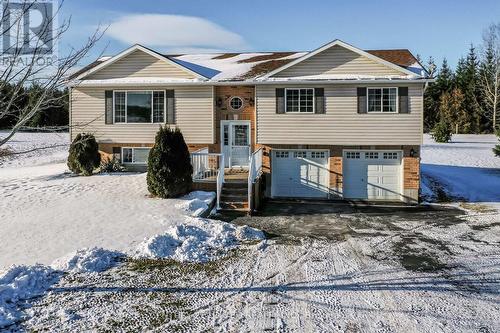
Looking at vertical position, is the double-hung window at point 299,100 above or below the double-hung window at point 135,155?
above

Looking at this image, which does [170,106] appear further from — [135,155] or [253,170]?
[253,170]

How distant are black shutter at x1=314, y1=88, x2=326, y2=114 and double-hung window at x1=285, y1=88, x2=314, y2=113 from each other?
23cm

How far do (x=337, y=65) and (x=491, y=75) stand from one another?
3749 cm

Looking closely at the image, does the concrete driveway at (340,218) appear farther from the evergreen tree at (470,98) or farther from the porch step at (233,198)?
the evergreen tree at (470,98)

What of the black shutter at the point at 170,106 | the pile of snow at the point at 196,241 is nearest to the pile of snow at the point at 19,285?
the pile of snow at the point at 196,241

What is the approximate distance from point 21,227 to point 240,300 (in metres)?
7.28

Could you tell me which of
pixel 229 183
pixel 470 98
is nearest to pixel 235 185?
pixel 229 183

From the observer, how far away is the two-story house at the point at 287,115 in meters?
16.4

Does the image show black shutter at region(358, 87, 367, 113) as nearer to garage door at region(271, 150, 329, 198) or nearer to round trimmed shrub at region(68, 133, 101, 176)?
garage door at region(271, 150, 329, 198)

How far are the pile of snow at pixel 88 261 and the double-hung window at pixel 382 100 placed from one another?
11937 mm

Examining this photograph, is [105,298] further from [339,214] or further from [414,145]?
[414,145]

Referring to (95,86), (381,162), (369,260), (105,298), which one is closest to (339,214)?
(381,162)

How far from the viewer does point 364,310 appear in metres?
6.19

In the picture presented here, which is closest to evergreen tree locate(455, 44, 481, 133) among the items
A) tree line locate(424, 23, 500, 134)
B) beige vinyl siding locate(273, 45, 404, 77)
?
tree line locate(424, 23, 500, 134)
